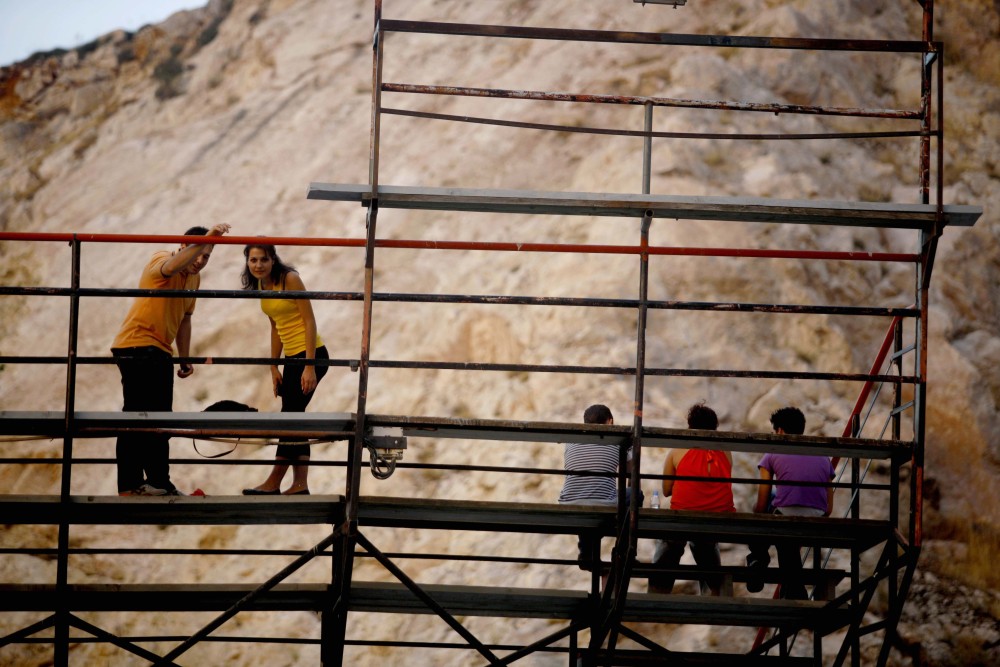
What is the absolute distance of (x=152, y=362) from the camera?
22.9 ft

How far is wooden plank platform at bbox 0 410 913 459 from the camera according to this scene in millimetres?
6535

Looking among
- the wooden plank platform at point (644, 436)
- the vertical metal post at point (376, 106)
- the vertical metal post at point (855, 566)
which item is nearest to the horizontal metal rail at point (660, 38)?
the vertical metal post at point (376, 106)

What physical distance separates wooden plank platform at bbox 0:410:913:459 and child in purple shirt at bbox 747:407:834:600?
0.86 meters

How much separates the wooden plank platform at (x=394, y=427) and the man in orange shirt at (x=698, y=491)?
2.43ft

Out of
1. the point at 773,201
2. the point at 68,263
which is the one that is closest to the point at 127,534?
the point at 68,263

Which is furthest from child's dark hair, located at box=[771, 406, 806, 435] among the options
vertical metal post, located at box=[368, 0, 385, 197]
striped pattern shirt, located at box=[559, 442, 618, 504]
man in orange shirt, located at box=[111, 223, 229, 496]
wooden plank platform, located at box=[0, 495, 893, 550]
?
man in orange shirt, located at box=[111, 223, 229, 496]

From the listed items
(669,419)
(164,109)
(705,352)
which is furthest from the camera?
(164,109)

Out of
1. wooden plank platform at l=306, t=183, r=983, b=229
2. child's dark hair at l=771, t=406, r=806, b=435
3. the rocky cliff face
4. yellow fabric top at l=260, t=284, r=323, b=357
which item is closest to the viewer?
wooden plank platform at l=306, t=183, r=983, b=229

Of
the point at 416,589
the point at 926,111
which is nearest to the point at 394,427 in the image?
the point at 416,589

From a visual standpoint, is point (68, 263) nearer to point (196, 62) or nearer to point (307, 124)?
point (307, 124)

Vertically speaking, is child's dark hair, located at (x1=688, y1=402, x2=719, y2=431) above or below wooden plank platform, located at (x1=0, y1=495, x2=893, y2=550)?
above

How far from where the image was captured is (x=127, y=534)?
41.4 feet

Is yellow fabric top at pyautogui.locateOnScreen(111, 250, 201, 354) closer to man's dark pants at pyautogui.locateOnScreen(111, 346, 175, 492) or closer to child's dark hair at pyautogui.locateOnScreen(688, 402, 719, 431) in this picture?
man's dark pants at pyautogui.locateOnScreen(111, 346, 175, 492)

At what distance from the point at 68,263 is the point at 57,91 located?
5670 millimetres
